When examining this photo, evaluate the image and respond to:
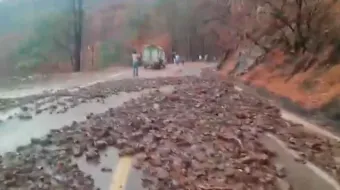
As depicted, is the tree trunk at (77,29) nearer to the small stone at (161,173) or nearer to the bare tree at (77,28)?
the bare tree at (77,28)

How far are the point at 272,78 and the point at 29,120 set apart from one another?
14077 millimetres

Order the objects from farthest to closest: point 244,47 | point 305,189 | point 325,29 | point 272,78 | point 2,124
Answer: point 244,47
point 272,78
point 325,29
point 2,124
point 305,189

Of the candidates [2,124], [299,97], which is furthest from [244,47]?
[2,124]

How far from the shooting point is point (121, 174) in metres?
6.98

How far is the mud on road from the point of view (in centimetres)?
658

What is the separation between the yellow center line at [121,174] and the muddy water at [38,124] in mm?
2554

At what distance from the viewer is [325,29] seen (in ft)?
66.7

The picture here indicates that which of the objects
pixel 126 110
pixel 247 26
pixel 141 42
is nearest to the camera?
pixel 126 110

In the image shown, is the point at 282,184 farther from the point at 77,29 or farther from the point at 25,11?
the point at 25,11

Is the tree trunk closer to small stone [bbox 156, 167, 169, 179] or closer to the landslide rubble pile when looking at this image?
the landslide rubble pile

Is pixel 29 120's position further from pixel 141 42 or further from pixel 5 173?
pixel 141 42

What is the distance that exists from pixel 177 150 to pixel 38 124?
4.96 meters

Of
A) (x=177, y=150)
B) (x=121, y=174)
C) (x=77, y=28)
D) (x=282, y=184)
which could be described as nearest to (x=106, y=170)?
(x=121, y=174)

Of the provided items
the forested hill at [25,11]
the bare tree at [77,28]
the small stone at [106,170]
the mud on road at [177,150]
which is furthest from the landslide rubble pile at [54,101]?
the bare tree at [77,28]
